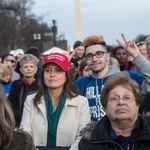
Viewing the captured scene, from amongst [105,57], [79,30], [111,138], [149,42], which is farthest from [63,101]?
[79,30]

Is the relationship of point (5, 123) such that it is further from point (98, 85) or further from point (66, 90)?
point (98, 85)

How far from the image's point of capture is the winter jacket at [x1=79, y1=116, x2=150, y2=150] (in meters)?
3.24

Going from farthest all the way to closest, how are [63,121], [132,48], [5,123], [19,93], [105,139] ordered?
[19,93]
[132,48]
[63,121]
[105,139]
[5,123]

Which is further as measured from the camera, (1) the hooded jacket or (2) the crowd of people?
(1) the hooded jacket

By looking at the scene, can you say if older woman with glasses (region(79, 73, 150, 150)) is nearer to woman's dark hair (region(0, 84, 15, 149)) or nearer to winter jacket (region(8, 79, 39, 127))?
woman's dark hair (region(0, 84, 15, 149))

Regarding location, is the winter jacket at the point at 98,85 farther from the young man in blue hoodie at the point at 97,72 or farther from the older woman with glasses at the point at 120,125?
the older woman with glasses at the point at 120,125

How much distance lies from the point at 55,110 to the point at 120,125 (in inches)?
42.1

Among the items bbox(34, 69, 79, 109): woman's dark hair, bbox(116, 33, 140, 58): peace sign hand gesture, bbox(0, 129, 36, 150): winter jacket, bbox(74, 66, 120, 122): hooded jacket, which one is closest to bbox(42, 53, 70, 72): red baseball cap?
bbox(34, 69, 79, 109): woman's dark hair

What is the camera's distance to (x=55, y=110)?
168 inches

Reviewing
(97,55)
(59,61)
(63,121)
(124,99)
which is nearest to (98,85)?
(97,55)

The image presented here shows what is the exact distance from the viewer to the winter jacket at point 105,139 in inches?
127

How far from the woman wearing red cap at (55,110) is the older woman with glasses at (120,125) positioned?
2.45 ft

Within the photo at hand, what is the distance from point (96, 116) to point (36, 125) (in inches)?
27.3

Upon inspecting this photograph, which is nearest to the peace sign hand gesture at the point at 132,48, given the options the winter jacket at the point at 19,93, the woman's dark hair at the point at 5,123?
the winter jacket at the point at 19,93
